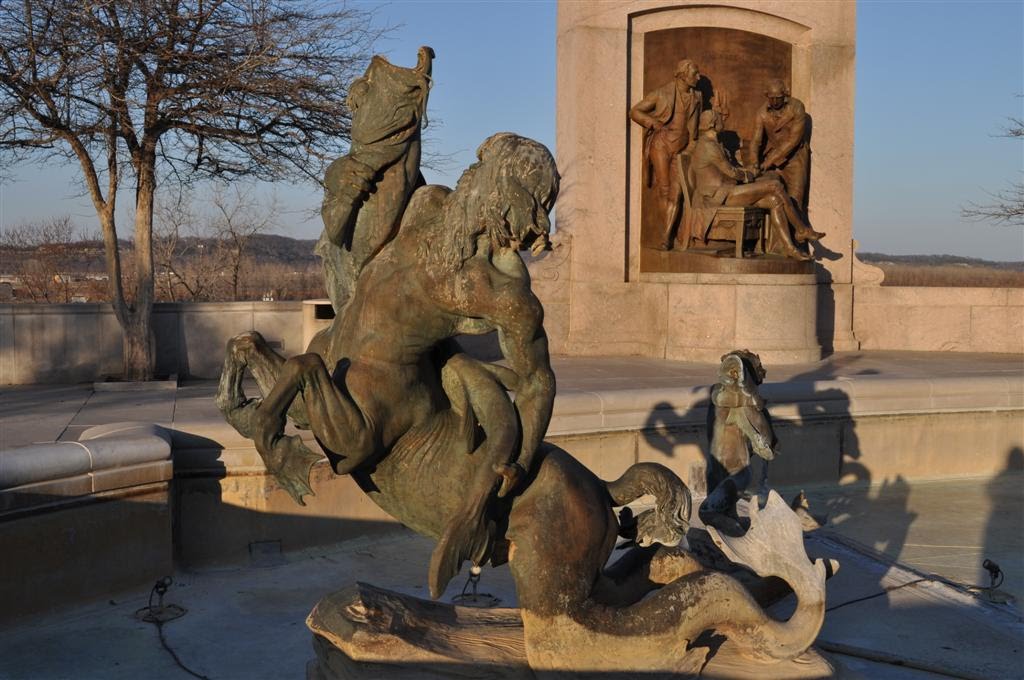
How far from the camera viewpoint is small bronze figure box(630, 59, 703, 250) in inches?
545

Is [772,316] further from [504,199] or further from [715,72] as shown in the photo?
[504,199]

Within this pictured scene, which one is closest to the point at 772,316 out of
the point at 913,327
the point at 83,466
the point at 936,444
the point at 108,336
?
the point at 913,327

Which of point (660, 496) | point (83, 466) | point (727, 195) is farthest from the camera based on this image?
point (727, 195)

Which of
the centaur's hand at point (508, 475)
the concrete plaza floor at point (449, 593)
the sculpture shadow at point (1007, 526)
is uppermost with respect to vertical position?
the centaur's hand at point (508, 475)

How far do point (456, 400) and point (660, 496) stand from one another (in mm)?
852

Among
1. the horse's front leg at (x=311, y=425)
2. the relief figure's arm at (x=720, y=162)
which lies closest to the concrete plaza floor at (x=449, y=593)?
the horse's front leg at (x=311, y=425)

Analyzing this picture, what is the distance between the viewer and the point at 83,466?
19.2 feet

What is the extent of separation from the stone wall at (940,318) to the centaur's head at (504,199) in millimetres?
12832

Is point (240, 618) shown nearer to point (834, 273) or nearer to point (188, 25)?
point (188, 25)

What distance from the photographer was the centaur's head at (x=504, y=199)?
11.4 feet

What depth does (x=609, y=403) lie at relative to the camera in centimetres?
833

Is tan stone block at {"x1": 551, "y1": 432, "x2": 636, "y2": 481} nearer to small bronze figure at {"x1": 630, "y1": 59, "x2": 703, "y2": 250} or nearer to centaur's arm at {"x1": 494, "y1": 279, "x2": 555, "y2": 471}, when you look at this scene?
centaur's arm at {"x1": 494, "y1": 279, "x2": 555, "y2": 471}

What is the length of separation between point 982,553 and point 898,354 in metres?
7.80

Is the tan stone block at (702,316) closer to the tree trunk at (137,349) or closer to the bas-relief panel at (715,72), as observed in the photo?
the bas-relief panel at (715,72)
